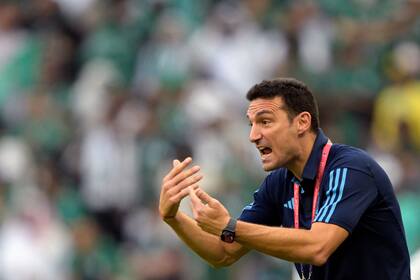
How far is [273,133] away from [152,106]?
20.8ft

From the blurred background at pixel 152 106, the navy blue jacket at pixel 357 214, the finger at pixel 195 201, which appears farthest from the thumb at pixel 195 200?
the blurred background at pixel 152 106

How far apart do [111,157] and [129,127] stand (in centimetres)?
38

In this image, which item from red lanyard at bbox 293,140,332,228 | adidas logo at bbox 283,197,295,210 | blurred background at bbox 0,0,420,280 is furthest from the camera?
blurred background at bbox 0,0,420,280

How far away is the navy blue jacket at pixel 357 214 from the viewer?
577 cm

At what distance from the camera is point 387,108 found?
1160cm

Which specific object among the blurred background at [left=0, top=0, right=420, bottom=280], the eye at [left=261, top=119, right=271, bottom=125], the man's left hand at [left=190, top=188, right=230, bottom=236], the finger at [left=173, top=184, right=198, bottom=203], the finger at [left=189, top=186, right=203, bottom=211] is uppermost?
the blurred background at [left=0, top=0, right=420, bottom=280]

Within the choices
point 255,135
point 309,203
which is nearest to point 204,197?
point 255,135

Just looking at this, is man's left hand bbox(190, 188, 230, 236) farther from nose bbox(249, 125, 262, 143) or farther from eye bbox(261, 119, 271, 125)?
eye bbox(261, 119, 271, 125)

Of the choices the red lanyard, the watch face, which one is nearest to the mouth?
the red lanyard

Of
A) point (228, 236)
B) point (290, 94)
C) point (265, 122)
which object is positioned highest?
point (290, 94)

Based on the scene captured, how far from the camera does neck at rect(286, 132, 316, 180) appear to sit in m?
6.12

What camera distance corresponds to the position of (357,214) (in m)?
5.74

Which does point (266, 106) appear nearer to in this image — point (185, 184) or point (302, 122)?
point (302, 122)

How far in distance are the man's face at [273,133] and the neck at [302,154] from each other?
0.03 meters
